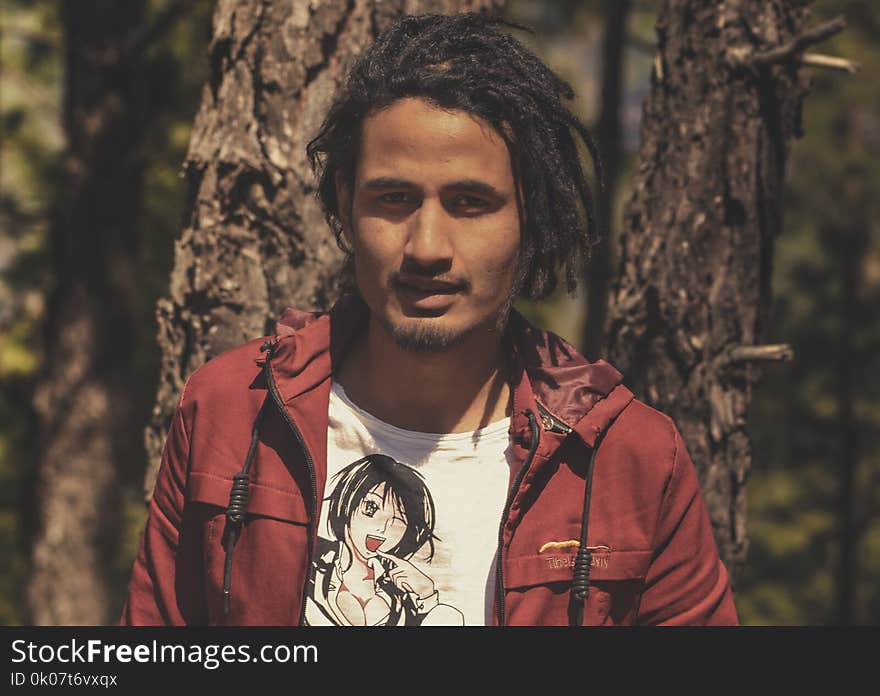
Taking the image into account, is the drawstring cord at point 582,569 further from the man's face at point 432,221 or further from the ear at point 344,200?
the ear at point 344,200

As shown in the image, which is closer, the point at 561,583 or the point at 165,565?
the point at 561,583

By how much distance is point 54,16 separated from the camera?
1275 centimetres

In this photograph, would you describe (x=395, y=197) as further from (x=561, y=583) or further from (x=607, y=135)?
(x=607, y=135)

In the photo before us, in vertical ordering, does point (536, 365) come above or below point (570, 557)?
above

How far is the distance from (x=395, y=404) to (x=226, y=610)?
0.71 m

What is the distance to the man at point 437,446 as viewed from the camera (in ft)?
9.11

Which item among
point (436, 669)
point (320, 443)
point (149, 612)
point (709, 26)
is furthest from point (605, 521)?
point (709, 26)

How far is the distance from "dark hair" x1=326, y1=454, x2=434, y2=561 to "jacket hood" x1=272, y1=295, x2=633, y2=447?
0.90 ft

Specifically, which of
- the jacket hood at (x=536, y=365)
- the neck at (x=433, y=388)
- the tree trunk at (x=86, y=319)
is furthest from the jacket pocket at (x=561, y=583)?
the tree trunk at (x=86, y=319)

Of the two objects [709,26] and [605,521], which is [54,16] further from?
[605,521]

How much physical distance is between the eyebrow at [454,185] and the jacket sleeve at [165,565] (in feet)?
2.77

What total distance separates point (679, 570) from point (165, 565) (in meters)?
1.38

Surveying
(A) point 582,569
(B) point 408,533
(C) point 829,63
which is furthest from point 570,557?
(C) point 829,63

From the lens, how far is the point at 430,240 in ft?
8.93
